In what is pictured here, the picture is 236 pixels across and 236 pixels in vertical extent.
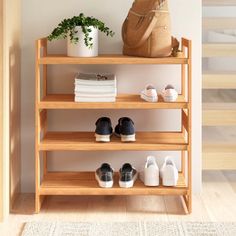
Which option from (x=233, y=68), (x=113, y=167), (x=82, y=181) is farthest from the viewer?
(x=233, y=68)

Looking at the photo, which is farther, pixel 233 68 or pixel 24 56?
pixel 233 68

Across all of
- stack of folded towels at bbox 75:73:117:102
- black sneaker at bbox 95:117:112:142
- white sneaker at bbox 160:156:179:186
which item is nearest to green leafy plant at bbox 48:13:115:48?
stack of folded towels at bbox 75:73:117:102

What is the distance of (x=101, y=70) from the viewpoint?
3828 mm

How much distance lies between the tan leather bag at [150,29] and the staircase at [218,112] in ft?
2.96

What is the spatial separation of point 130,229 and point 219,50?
188cm

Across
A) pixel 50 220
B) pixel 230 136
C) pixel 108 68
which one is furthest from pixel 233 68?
pixel 50 220

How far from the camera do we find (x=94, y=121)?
387cm

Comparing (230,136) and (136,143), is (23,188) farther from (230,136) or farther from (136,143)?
(230,136)

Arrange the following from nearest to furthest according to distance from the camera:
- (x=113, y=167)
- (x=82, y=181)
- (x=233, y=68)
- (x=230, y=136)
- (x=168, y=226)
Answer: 1. (x=168, y=226)
2. (x=82, y=181)
3. (x=113, y=167)
4. (x=230, y=136)
5. (x=233, y=68)

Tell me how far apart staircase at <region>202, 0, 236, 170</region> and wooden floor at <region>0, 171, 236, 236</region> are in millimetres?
230

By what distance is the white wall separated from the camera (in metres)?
3.79

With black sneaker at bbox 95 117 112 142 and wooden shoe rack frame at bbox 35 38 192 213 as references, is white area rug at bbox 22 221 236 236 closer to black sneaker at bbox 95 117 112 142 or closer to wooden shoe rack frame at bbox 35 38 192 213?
wooden shoe rack frame at bbox 35 38 192 213

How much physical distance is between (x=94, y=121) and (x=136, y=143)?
467mm

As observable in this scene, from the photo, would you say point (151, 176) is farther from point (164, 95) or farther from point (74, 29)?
point (74, 29)
